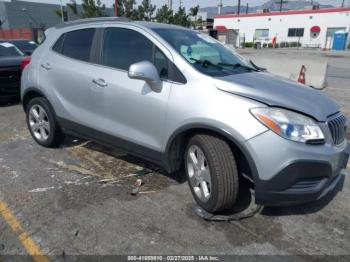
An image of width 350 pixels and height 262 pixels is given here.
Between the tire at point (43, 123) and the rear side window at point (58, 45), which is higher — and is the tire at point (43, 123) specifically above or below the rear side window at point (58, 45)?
below

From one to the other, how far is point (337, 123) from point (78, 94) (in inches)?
112

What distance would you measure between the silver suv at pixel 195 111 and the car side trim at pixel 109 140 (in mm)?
15

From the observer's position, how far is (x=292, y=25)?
50.6 meters

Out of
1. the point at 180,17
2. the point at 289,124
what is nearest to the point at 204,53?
the point at 289,124

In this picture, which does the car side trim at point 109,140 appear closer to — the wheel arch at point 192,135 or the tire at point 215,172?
the wheel arch at point 192,135

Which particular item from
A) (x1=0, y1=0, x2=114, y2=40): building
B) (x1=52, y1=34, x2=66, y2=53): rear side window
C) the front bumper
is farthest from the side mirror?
(x1=0, y1=0, x2=114, y2=40): building

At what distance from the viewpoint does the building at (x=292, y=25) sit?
46281mm

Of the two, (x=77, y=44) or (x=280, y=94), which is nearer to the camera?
(x=280, y=94)

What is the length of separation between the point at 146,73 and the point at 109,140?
109 cm

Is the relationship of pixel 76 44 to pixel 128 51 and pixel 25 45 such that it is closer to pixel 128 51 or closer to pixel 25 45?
pixel 128 51

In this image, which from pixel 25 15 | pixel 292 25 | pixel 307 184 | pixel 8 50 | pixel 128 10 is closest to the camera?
pixel 307 184

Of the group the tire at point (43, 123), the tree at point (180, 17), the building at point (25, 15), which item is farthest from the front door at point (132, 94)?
the building at point (25, 15)

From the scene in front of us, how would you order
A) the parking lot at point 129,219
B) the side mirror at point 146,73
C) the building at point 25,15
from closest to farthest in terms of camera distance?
1. the parking lot at point 129,219
2. the side mirror at point 146,73
3. the building at point 25,15

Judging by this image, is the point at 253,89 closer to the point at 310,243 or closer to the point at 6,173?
the point at 310,243
